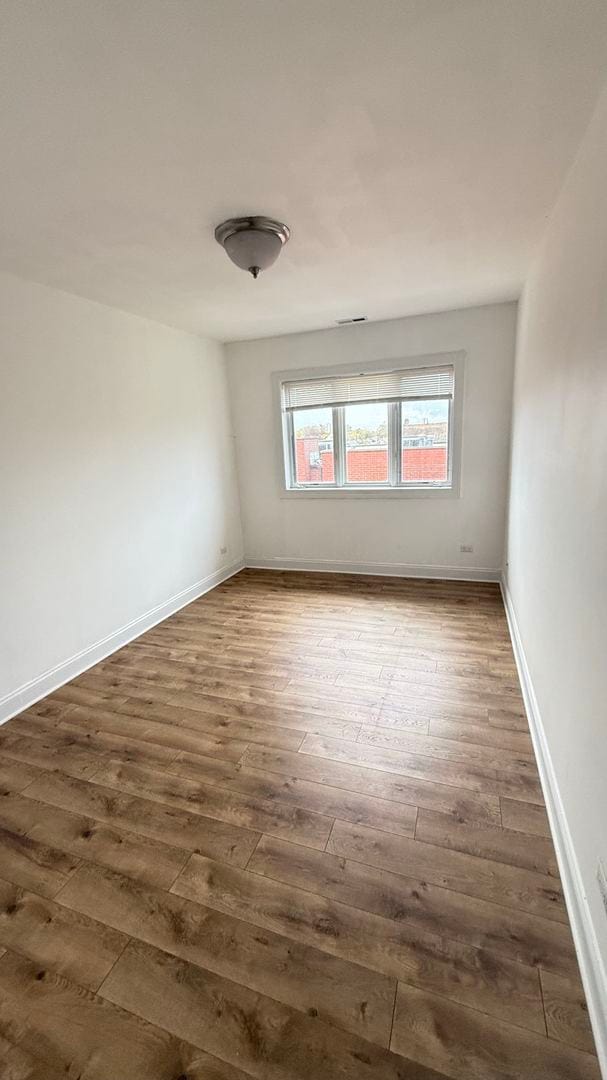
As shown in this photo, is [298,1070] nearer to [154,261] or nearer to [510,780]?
[510,780]

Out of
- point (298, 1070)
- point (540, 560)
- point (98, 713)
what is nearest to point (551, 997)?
point (298, 1070)

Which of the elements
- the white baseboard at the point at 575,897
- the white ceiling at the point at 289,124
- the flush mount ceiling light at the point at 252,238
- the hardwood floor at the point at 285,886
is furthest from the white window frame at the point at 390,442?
the white baseboard at the point at 575,897

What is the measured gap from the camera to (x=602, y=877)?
1.12 metres

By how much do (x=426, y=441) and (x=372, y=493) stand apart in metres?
0.72

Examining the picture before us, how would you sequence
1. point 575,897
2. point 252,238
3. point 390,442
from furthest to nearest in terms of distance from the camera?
1. point 390,442
2. point 252,238
3. point 575,897

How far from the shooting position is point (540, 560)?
2121mm

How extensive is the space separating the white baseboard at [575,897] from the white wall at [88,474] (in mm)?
2805

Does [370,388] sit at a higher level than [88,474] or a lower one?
higher

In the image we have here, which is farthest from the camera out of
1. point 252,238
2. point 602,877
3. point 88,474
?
point 88,474

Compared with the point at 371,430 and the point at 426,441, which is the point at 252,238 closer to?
the point at 371,430

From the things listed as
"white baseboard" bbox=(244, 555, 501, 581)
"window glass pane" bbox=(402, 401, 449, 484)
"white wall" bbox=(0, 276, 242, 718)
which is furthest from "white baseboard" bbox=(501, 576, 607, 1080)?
"white wall" bbox=(0, 276, 242, 718)

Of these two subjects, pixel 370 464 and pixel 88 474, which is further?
pixel 370 464

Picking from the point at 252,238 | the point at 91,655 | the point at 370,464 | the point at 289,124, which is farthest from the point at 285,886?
the point at 370,464

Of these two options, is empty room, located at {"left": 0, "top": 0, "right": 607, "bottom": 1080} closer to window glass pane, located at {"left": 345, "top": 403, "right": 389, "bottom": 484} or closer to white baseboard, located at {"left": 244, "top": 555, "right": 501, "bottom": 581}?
white baseboard, located at {"left": 244, "top": 555, "right": 501, "bottom": 581}
